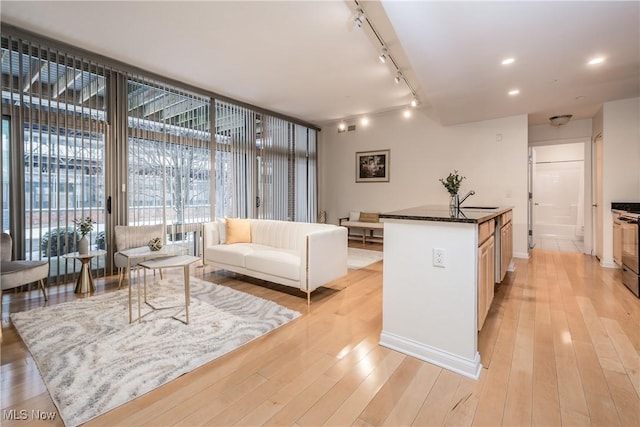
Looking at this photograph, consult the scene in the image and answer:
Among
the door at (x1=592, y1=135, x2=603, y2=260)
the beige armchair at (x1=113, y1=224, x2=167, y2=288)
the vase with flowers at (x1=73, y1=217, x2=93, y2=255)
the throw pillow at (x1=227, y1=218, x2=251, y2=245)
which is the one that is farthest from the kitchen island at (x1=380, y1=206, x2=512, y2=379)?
the door at (x1=592, y1=135, x2=603, y2=260)

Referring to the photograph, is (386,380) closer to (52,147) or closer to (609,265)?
(52,147)

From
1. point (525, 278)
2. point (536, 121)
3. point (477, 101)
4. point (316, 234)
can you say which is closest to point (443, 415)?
point (316, 234)

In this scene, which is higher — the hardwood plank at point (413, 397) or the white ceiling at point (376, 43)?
the white ceiling at point (376, 43)

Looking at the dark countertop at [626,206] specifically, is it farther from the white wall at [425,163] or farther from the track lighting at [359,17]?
the track lighting at [359,17]

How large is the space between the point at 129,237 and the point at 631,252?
20.6 ft

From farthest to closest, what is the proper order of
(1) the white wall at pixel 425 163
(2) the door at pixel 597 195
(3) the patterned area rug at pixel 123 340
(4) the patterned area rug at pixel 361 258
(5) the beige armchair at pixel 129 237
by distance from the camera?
1. (1) the white wall at pixel 425 163
2. (2) the door at pixel 597 195
3. (4) the patterned area rug at pixel 361 258
4. (5) the beige armchair at pixel 129 237
5. (3) the patterned area rug at pixel 123 340

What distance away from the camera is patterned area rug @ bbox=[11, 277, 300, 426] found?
69.3 inches

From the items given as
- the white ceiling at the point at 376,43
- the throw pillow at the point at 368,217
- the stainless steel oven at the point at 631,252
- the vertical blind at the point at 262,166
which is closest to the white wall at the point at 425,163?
the throw pillow at the point at 368,217

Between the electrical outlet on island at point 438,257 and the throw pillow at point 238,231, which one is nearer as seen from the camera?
the electrical outlet on island at point 438,257

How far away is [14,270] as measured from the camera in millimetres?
2898

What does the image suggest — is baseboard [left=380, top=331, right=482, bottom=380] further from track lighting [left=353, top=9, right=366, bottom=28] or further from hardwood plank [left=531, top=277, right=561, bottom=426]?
track lighting [left=353, top=9, right=366, bottom=28]

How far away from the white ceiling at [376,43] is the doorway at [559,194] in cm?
351

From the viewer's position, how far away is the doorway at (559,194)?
7711mm

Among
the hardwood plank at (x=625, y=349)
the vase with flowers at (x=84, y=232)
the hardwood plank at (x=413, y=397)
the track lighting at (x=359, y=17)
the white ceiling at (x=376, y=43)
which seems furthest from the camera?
the vase with flowers at (x=84, y=232)
